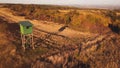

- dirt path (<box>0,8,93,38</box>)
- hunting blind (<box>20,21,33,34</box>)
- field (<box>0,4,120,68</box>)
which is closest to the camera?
hunting blind (<box>20,21,33,34</box>)

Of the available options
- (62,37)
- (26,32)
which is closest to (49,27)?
(62,37)

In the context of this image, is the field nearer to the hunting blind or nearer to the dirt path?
the dirt path

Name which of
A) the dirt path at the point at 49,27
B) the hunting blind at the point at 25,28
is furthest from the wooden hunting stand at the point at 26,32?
the dirt path at the point at 49,27

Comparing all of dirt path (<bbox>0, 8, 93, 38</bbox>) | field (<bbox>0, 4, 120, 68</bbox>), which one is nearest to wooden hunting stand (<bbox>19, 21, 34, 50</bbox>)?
field (<bbox>0, 4, 120, 68</bbox>)

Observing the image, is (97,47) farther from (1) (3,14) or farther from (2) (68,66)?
(1) (3,14)

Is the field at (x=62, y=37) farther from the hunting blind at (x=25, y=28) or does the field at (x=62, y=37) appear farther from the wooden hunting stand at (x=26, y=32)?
the hunting blind at (x=25, y=28)

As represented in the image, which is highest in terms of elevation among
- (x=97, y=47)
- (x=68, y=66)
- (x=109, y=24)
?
(x=109, y=24)

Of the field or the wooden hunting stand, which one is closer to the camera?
the wooden hunting stand

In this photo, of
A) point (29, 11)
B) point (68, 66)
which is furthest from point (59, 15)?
point (68, 66)
